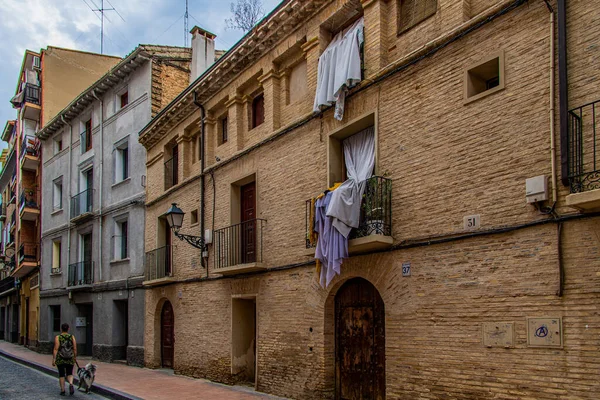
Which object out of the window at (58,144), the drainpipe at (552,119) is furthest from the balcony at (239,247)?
the window at (58,144)

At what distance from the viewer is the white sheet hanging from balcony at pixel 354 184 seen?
9297 millimetres

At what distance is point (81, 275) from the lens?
22.7m

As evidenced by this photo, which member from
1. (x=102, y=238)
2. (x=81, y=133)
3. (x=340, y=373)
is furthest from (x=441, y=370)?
(x=81, y=133)

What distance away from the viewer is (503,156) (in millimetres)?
7480

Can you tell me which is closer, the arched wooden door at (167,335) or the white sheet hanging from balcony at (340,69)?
the white sheet hanging from balcony at (340,69)

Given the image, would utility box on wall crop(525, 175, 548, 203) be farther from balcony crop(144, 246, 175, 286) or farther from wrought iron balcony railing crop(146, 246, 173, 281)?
wrought iron balcony railing crop(146, 246, 173, 281)

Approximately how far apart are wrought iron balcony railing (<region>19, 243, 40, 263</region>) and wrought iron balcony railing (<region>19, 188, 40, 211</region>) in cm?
198

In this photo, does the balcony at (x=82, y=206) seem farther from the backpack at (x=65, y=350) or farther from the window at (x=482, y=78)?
the window at (x=482, y=78)

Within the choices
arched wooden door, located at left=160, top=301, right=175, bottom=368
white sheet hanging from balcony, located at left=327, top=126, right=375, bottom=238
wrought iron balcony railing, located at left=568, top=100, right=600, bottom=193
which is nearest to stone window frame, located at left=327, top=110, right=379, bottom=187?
white sheet hanging from balcony, located at left=327, top=126, right=375, bottom=238

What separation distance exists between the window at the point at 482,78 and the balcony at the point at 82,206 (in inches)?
682

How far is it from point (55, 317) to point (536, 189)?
23.8m

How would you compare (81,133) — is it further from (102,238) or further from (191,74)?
(191,74)

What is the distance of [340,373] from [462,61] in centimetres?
567

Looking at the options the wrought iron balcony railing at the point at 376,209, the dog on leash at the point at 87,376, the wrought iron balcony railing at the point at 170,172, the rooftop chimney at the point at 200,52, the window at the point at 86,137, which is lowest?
the dog on leash at the point at 87,376
